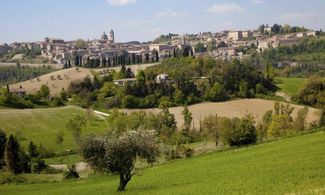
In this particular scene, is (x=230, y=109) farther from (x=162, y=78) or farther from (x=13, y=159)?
(x=13, y=159)

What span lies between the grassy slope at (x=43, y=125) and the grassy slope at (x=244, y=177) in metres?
37.8

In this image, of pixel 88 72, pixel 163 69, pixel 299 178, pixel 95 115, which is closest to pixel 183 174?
pixel 299 178

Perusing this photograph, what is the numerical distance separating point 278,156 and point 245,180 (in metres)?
10.6

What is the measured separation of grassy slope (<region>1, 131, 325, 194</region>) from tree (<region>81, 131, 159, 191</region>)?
2.12m

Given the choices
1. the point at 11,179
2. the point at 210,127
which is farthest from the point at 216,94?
the point at 11,179

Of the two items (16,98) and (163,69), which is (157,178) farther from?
(163,69)

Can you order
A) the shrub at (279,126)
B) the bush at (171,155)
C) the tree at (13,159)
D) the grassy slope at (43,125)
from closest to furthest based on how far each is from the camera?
the bush at (171,155) < the tree at (13,159) < the shrub at (279,126) < the grassy slope at (43,125)

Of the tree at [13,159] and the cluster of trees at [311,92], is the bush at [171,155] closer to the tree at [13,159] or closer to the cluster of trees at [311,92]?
the tree at [13,159]

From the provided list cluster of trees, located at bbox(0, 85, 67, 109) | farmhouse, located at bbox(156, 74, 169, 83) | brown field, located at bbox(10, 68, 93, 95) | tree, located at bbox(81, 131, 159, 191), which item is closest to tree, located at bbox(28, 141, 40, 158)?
tree, located at bbox(81, 131, 159, 191)

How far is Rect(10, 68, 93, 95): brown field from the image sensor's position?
16498 centimetres

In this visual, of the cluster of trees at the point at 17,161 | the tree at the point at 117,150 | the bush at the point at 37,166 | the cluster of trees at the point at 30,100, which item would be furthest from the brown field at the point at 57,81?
the tree at the point at 117,150

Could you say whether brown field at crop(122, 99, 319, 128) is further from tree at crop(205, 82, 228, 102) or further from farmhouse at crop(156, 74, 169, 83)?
farmhouse at crop(156, 74, 169, 83)

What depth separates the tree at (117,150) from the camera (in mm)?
34719

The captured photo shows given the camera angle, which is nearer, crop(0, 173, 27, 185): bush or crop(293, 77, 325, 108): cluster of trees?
crop(0, 173, 27, 185): bush
